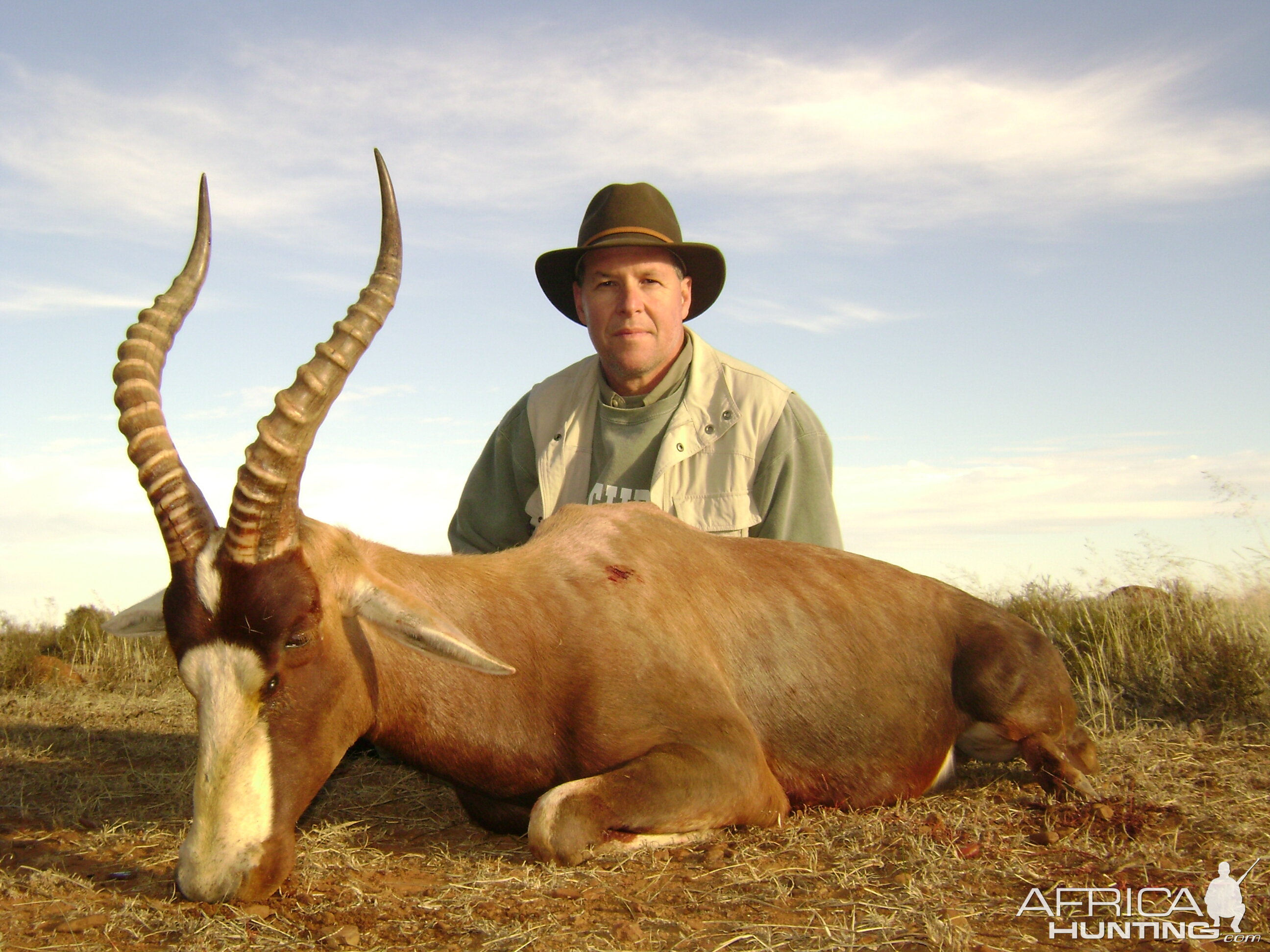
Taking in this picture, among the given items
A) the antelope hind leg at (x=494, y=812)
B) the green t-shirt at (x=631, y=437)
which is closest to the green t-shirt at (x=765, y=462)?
the green t-shirt at (x=631, y=437)

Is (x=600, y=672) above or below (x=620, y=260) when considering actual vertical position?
below

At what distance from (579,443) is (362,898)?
375cm

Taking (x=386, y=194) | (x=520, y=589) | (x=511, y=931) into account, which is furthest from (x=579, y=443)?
(x=511, y=931)

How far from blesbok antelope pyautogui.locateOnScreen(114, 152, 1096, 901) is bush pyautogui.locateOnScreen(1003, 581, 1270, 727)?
2.02 meters

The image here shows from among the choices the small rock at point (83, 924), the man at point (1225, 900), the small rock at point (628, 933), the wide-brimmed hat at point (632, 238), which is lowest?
the man at point (1225, 900)

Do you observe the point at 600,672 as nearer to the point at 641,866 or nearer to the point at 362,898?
the point at 641,866

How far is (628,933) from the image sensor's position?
11.0 ft

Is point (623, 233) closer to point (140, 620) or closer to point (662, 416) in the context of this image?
point (662, 416)

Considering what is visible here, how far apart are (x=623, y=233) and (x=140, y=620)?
3.82m

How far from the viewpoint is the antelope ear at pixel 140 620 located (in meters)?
4.61

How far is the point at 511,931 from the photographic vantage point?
11.2 ft

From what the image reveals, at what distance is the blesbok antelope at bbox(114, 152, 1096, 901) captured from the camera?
3.70 m

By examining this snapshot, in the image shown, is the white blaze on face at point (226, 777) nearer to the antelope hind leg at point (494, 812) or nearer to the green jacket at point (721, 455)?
the antelope hind leg at point (494, 812)

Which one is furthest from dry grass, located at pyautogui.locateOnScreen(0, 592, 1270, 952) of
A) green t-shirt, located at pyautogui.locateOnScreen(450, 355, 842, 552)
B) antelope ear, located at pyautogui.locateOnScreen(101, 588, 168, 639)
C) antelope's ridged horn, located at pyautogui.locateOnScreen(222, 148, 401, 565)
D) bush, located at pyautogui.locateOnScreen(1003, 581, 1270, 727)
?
green t-shirt, located at pyautogui.locateOnScreen(450, 355, 842, 552)
